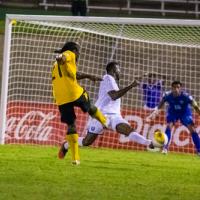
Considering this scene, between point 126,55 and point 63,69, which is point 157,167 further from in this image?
point 126,55

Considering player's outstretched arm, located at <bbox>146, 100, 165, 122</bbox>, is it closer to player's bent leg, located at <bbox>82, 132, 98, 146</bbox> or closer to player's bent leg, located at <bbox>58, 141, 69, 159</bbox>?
player's bent leg, located at <bbox>82, 132, 98, 146</bbox>

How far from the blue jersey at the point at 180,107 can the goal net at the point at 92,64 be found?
3.06 feet

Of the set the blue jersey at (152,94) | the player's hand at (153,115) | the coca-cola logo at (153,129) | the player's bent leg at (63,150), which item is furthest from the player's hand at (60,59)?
the blue jersey at (152,94)

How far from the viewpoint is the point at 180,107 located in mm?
16984

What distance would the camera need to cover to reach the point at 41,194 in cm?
859

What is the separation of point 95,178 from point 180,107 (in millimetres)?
7075

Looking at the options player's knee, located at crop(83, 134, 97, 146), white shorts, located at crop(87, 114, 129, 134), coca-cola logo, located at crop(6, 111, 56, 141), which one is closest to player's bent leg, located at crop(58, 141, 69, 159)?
player's knee, located at crop(83, 134, 97, 146)

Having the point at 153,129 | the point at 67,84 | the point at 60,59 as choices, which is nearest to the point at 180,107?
the point at 153,129

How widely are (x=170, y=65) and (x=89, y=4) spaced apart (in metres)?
23.1

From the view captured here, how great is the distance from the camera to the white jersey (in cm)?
1423

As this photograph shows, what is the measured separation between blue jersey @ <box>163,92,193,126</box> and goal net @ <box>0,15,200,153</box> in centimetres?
93

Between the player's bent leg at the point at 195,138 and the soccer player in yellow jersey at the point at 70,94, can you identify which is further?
the player's bent leg at the point at 195,138

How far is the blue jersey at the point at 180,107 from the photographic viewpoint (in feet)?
55.5

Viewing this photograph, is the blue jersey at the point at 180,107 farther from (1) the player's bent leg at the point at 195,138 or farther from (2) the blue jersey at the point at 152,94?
(2) the blue jersey at the point at 152,94
